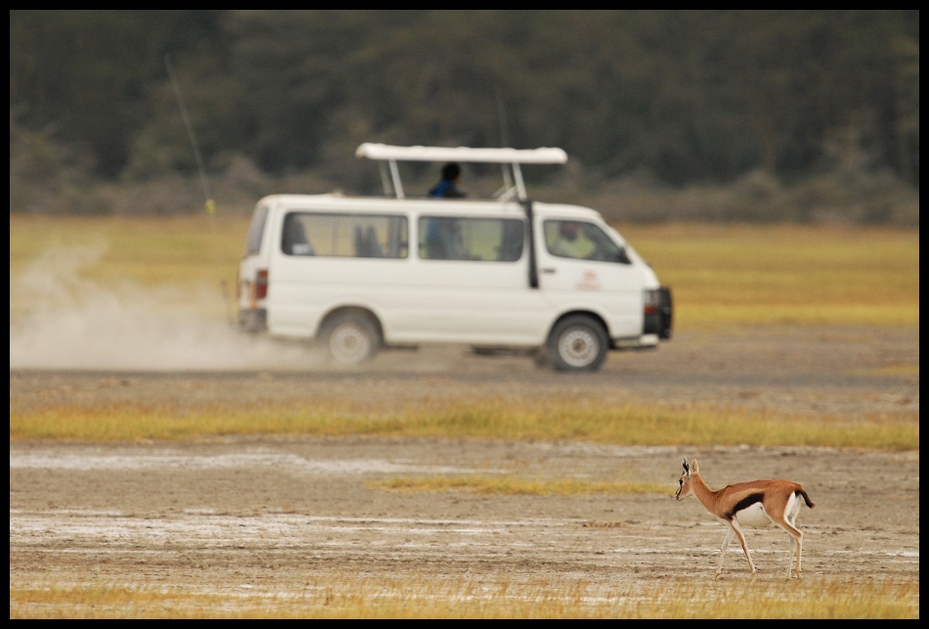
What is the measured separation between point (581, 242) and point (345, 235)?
2598mm

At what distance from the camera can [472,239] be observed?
60.9 feet

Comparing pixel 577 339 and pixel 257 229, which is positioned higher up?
pixel 257 229

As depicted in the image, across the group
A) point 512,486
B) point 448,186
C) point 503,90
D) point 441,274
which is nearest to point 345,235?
point 441,274

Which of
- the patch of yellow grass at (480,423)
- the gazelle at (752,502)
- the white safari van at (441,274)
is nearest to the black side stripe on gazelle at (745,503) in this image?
the gazelle at (752,502)

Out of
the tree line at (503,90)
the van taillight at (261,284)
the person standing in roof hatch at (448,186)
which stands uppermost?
the tree line at (503,90)

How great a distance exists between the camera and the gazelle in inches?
268

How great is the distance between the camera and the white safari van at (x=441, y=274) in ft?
60.2

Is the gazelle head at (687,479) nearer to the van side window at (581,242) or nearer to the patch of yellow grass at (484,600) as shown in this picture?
the patch of yellow grass at (484,600)

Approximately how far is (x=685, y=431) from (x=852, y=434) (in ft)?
4.44

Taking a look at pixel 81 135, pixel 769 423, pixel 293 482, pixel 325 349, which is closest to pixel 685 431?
pixel 769 423

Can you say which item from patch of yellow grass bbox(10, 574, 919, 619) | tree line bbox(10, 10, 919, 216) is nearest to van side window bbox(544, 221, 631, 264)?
patch of yellow grass bbox(10, 574, 919, 619)

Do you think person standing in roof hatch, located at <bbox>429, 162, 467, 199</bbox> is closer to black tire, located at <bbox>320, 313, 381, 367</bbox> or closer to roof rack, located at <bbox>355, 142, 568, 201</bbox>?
roof rack, located at <bbox>355, 142, 568, 201</bbox>

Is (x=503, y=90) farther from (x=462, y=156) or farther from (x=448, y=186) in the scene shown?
(x=462, y=156)

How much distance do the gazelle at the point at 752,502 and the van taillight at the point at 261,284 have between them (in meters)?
11.7
